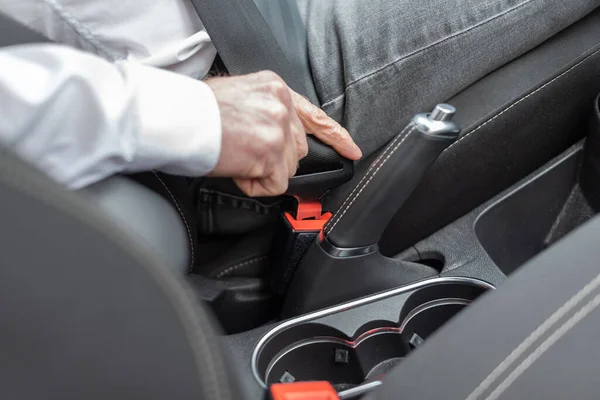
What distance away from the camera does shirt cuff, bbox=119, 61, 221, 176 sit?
1.98 ft

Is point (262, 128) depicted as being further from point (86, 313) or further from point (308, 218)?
point (86, 313)

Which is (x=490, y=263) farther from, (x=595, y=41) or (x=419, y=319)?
(x=595, y=41)

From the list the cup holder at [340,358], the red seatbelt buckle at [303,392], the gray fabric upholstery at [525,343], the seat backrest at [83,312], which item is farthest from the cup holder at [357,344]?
the seat backrest at [83,312]

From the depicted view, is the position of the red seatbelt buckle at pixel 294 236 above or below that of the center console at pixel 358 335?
above

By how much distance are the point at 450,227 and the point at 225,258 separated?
36cm

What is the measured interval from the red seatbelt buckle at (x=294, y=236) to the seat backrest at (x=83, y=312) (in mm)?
472

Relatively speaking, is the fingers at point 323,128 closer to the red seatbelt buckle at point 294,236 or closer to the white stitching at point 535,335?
the red seatbelt buckle at point 294,236

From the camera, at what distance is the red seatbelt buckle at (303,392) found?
26.9 inches

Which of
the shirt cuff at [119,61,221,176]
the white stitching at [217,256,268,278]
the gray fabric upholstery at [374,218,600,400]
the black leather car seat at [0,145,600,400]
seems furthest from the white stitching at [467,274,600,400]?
the white stitching at [217,256,268,278]

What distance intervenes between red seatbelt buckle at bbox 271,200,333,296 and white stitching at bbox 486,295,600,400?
0.40m

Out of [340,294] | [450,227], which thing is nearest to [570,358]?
[340,294]

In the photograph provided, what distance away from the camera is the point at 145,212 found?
60 centimetres

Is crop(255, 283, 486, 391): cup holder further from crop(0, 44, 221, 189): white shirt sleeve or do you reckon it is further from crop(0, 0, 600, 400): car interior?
crop(0, 44, 221, 189): white shirt sleeve

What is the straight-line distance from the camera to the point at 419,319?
90cm
